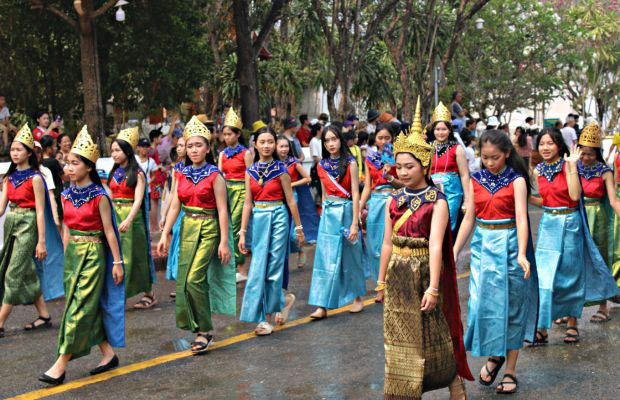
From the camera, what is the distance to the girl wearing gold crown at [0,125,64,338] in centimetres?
837

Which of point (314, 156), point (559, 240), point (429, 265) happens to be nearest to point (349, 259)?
point (559, 240)

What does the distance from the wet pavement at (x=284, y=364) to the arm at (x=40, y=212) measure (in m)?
0.77

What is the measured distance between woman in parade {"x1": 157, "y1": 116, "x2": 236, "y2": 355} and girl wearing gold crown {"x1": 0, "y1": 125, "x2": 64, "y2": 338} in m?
1.48

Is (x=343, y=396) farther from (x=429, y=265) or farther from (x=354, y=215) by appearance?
(x=354, y=215)

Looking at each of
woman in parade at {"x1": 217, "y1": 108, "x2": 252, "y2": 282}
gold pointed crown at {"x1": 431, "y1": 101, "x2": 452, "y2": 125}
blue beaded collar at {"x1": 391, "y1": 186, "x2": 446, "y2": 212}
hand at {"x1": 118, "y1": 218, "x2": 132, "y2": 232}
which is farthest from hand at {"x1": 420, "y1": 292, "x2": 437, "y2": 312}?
woman in parade at {"x1": 217, "y1": 108, "x2": 252, "y2": 282}

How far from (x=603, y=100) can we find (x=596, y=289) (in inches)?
1563

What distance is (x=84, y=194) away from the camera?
6.95 meters

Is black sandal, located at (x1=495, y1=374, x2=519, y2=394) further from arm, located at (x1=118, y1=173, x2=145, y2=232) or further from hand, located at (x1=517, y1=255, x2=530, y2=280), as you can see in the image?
arm, located at (x1=118, y1=173, x2=145, y2=232)

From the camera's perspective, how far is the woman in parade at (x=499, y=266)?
252 inches

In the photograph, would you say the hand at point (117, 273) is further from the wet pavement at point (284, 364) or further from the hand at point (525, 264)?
the hand at point (525, 264)

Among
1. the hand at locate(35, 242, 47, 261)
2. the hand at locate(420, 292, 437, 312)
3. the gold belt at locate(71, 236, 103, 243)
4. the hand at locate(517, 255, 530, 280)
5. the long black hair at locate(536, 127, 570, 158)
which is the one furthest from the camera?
the hand at locate(35, 242, 47, 261)

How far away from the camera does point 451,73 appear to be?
39.9m

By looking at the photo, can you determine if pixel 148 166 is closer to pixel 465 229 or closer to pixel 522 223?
pixel 465 229

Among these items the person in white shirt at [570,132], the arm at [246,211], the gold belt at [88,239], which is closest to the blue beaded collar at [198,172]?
the arm at [246,211]
